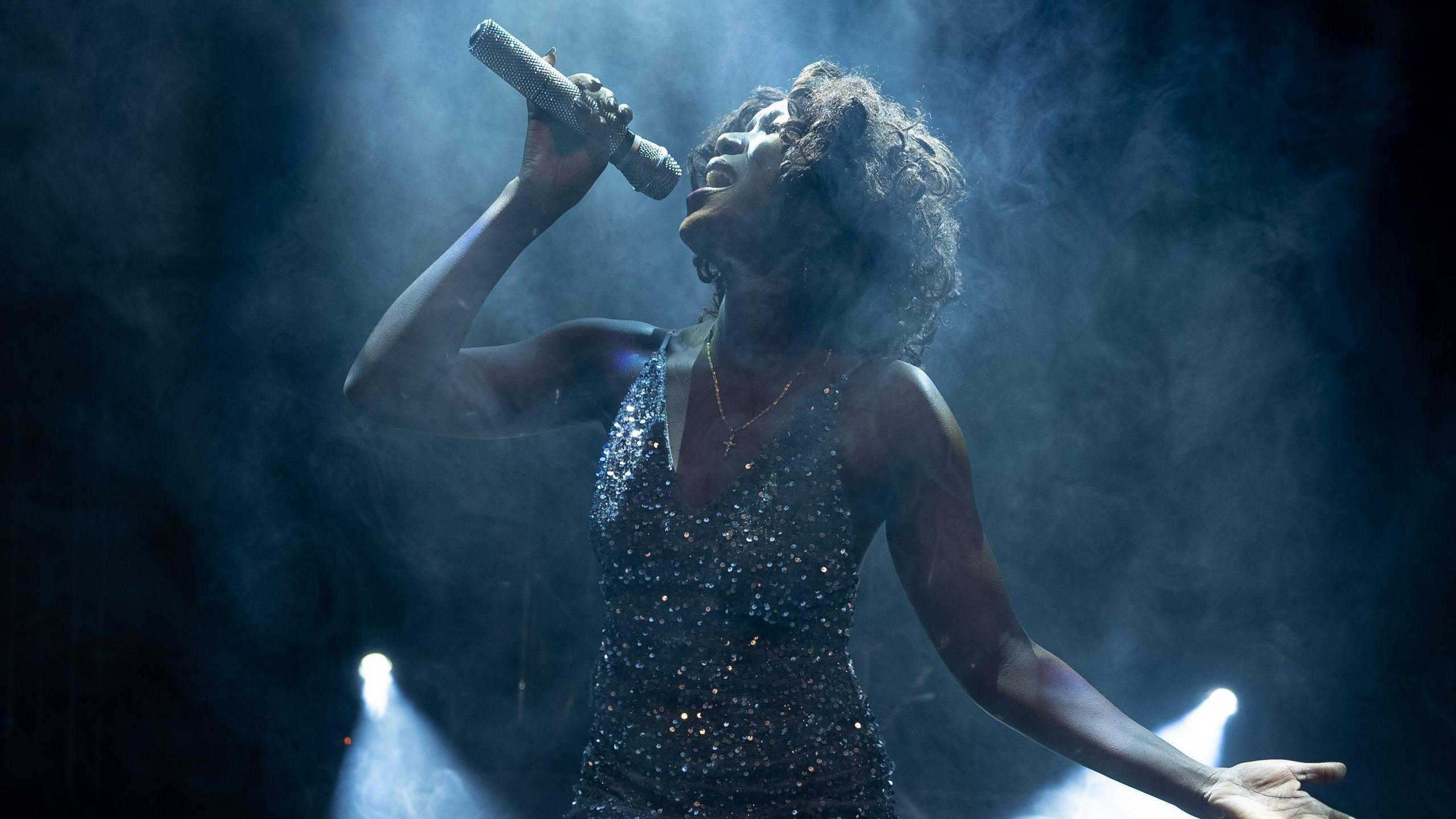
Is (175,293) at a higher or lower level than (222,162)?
lower

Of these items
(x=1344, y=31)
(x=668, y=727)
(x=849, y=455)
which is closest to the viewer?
(x=668, y=727)

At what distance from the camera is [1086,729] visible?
1.23 m

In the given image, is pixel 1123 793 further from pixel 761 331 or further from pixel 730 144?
pixel 730 144

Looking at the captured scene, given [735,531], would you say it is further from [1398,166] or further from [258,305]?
[1398,166]

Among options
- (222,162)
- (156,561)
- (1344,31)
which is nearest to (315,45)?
(222,162)

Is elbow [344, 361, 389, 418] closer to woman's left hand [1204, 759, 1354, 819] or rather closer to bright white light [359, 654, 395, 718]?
bright white light [359, 654, 395, 718]

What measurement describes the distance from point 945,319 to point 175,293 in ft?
5.47

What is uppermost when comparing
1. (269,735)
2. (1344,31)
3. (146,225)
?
Result: (1344,31)

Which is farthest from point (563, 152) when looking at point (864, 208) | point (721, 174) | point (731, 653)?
point (731, 653)

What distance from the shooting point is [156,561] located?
74.2 inches

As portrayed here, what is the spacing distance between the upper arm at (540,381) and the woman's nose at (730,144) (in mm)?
336

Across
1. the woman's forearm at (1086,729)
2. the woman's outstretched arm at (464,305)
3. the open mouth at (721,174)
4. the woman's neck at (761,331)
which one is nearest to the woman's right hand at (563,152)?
the woman's outstretched arm at (464,305)

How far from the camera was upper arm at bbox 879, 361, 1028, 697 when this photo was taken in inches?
52.4

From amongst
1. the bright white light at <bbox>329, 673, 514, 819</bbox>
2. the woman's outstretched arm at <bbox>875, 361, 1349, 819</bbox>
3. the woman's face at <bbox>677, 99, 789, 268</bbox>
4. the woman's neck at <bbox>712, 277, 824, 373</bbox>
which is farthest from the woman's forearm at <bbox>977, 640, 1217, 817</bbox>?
the bright white light at <bbox>329, 673, 514, 819</bbox>
